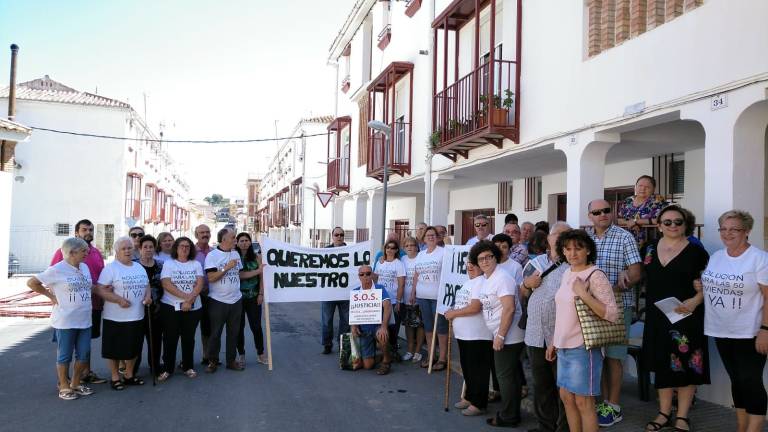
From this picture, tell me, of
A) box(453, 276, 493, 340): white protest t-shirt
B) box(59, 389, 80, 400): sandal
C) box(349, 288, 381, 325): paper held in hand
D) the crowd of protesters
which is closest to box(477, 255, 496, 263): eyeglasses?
the crowd of protesters

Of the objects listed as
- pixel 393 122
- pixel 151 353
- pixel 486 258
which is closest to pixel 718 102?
pixel 486 258

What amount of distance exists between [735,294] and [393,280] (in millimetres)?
4296

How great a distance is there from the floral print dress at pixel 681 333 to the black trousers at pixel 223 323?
488 cm

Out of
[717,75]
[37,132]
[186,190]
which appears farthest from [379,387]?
[186,190]

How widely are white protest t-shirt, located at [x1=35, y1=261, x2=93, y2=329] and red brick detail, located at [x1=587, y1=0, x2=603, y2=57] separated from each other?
6.80 metres

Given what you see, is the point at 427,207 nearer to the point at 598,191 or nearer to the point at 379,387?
the point at 598,191

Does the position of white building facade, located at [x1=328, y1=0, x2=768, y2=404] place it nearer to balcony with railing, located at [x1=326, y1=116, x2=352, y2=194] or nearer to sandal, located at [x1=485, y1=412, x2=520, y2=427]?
sandal, located at [x1=485, y1=412, x2=520, y2=427]

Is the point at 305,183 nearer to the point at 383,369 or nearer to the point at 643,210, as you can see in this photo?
the point at 383,369

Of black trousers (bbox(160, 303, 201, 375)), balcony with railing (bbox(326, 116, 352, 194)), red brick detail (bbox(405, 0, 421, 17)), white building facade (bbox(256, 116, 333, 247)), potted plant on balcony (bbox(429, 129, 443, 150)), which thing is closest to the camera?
black trousers (bbox(160, 303, 201, 375))

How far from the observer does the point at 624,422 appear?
504 cm

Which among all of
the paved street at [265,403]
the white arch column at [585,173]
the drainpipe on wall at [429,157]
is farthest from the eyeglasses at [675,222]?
the drainpipe on wall at [429,157]

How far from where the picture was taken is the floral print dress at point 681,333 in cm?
469

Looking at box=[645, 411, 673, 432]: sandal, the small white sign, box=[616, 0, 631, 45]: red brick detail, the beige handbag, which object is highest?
box=[616, 0, 631, 45]: red brick detail

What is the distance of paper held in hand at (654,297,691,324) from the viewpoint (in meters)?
4.65
